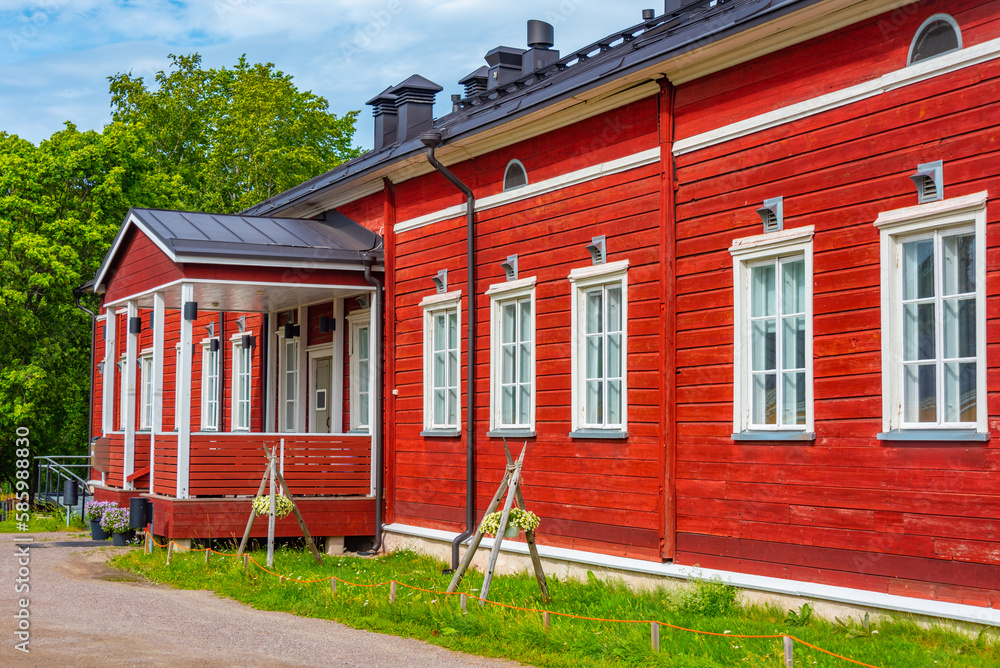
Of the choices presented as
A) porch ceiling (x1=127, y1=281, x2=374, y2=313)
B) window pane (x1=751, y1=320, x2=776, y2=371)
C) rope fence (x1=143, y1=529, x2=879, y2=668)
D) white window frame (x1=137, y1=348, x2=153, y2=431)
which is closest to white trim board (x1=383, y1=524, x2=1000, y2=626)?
rope fence (x1=143, y1=529, x2=879, y2=668)

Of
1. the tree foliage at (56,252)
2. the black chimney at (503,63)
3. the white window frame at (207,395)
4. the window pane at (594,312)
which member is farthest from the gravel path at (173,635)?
the tree foliage at (56,252)

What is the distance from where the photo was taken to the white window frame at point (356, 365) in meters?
16.2

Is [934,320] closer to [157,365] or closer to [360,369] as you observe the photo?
[360,369]

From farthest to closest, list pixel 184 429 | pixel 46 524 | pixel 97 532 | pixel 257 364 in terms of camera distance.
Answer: pixel 46 524, pixel 257 364, pixel 97 532, pixel 184 429

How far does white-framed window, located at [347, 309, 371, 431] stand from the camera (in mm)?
16297

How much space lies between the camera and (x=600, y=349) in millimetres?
11383

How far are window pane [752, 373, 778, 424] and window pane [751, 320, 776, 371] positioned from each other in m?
0.08

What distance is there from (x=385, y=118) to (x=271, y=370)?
4.56 metres

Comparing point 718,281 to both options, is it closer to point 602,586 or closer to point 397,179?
point 602,586

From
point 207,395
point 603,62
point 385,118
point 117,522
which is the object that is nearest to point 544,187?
point 603,62

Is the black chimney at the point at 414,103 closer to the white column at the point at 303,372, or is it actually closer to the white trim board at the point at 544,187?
the white trim board at the point at 544,187

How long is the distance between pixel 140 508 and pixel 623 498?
7.16 m

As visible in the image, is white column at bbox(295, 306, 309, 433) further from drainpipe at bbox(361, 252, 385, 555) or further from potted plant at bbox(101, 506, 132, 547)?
potted plant at bbox(101, 506, 132, 547)

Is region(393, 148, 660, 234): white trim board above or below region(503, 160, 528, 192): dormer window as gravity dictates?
below
